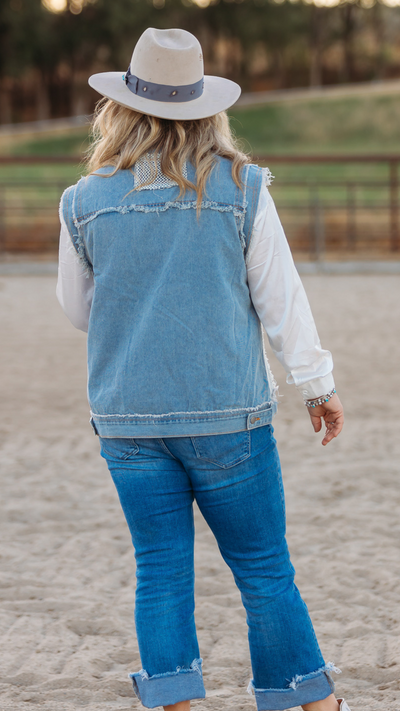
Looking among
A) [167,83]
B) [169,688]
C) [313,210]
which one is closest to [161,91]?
[167,83]

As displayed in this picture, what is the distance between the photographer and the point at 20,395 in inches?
213

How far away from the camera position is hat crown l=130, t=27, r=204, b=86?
58.3 inches

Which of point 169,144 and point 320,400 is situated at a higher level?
point 169,144

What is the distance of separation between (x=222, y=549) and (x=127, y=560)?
1425mm

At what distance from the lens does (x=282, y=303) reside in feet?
4.91

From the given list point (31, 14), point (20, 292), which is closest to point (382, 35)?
point (31, 14)

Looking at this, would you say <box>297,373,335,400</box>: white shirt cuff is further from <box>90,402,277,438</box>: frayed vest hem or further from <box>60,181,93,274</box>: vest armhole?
<box>60,181,93,274</box>: vest armhole

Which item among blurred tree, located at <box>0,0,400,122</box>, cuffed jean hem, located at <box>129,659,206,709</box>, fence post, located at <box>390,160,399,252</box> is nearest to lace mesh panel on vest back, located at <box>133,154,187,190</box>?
cuffed jean hem, located at <box>129,659,206,709</box>

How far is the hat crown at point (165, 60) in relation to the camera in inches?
58.3

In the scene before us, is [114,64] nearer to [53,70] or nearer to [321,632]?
[53,70]

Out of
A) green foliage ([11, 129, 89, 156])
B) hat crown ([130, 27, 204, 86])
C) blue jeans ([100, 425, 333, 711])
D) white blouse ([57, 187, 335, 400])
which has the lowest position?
blue jeans ([100, 425, 333, 711])

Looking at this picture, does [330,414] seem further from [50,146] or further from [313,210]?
[50,146]

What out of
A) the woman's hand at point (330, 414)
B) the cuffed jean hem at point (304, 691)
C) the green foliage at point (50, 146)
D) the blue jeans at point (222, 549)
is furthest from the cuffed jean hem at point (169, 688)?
the green foliage at point (50, 146)

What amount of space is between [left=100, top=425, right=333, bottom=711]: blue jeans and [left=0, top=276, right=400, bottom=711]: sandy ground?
0.45m
